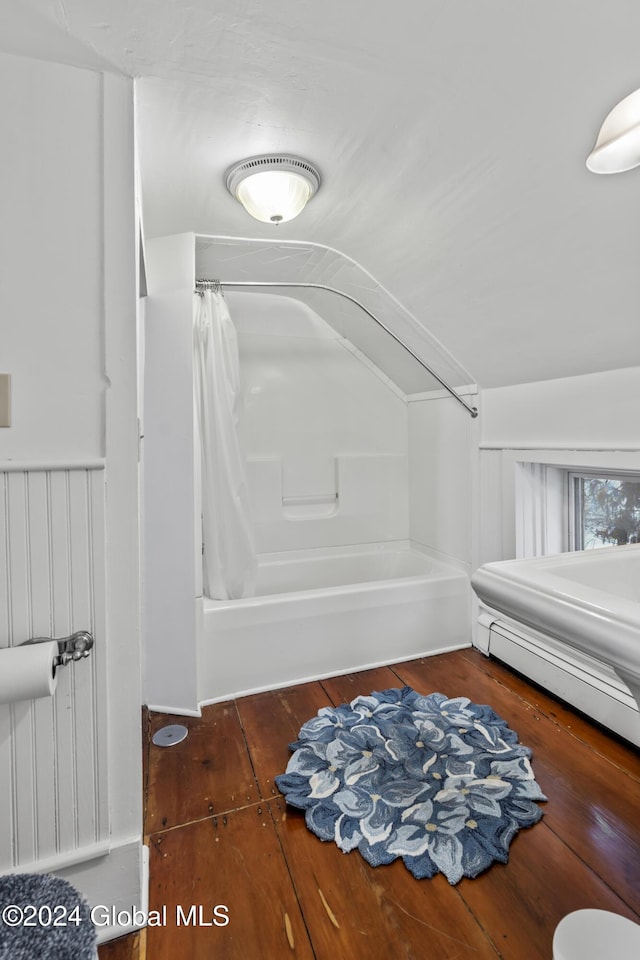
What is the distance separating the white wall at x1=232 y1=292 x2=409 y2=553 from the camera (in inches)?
107

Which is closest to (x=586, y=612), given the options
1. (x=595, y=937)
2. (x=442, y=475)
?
(x=595, y=937)

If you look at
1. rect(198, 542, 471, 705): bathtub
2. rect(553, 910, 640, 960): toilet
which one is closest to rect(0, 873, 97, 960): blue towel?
rect(553, 910, 640, 960): toilet

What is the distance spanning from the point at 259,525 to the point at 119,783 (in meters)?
1.73

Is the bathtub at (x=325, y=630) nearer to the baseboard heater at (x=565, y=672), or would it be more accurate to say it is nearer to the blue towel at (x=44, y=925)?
the baseboard heater at (x=565, y=672)

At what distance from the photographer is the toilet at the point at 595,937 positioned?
2.87 feet

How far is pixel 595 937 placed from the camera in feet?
2.99

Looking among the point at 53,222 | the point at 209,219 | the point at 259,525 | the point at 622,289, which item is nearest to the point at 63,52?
the point at 53,222

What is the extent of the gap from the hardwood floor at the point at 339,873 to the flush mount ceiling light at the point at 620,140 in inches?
65.0

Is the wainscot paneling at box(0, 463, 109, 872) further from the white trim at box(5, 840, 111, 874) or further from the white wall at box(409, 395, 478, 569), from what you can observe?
the white wall at box(409, 395, 478, 569)

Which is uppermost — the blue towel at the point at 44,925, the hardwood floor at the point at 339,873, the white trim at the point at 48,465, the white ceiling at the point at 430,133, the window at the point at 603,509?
the white ceiling at the point at 430,133

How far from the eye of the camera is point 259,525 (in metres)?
2.74

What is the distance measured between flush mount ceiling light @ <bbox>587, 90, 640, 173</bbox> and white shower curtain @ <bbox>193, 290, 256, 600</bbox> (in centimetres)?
154

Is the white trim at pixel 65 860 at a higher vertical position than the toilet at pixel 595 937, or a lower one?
higher

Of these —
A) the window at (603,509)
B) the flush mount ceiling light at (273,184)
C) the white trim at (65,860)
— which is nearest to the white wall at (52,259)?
the flush mount ceiling light at (273,184)
